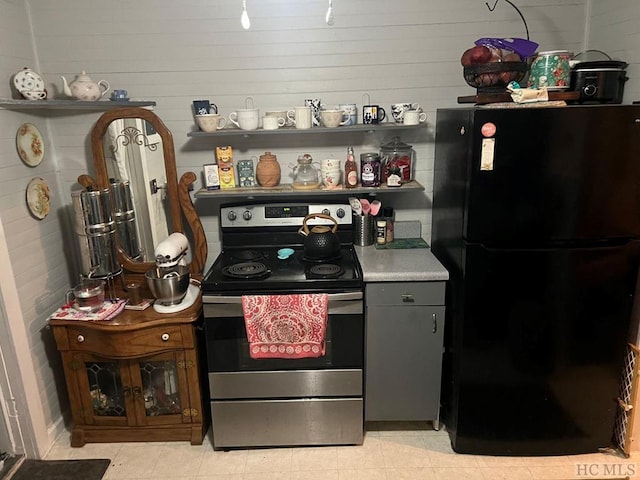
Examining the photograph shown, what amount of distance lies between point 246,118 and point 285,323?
1080 millimetres

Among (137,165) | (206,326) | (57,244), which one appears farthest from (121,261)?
(206,326)

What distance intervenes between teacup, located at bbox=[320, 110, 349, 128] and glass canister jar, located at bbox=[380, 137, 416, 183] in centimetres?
33

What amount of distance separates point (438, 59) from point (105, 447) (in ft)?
8.95

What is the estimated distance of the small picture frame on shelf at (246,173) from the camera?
8.66ft

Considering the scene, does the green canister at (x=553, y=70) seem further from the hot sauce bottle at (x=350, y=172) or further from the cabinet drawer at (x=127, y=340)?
the cabinet drawer at (x=127, y=340)

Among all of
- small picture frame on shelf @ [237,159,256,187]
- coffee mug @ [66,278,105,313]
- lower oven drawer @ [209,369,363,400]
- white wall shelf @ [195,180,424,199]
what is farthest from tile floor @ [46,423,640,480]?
small picture frame on shelf @ [237,159,256,187]

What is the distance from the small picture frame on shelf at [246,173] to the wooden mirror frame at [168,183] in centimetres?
26

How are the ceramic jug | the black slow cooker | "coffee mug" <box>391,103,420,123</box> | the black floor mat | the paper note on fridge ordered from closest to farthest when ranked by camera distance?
the paper note on fridge, the black slow cooker, the black floor mat, "coffee mug" <box>391,103,420,123</box>, the ceramic jug

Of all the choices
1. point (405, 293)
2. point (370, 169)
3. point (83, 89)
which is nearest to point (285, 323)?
point (405, 293)

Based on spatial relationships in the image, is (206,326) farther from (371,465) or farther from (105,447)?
(371,465)

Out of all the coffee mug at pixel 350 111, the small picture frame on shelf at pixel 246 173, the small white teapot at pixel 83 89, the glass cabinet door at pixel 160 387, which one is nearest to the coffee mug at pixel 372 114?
the coffee mug at pixel 350 111

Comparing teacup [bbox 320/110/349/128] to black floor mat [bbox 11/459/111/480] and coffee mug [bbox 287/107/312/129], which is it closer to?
coffee mug [bbox 287/107/312/129]

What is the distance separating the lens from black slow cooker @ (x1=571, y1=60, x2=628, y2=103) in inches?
83.4

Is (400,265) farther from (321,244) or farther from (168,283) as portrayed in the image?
(168,283)
